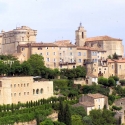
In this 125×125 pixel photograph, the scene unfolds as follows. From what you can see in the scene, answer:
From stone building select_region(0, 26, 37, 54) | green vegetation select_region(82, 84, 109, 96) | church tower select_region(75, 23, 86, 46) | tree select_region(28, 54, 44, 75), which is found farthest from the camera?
church tower select_region(75, 23, 86, 46)

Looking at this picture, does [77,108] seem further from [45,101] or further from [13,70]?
[13,70]

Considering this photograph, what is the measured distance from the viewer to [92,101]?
2021 inches

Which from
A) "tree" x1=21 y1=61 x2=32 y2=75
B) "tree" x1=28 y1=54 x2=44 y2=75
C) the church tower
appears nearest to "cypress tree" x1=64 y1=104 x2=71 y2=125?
"tree" x1=21 y1=61 x2=32 y2=75

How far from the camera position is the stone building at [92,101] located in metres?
50.2

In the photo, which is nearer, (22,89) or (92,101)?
(22,89)

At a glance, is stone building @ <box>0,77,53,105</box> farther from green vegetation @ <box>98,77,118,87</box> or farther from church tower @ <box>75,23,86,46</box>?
church tower @ <box>75,23,86,46</box>

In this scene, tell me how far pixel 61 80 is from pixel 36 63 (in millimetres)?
3714

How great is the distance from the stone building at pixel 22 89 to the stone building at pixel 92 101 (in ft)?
11.1

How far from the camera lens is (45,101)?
49562mm

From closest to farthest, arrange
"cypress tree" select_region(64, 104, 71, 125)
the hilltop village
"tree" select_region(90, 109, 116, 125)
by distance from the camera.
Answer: "cypress tree" select_region(64, 104, 71, 125)
the hilltop village
"tree" select_region(90, 109, 116, 125)

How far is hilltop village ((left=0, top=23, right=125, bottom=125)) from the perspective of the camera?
4638 cm

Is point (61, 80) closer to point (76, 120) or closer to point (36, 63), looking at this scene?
point (36, 63)

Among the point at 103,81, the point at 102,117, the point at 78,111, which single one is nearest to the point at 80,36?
the point at 103,81

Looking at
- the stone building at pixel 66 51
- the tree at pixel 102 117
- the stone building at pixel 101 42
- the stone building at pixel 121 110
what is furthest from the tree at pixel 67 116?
the stone building at pixel 101 42
